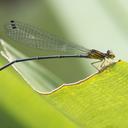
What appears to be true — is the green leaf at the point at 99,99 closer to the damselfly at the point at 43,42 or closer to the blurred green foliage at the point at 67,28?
the blurred green foliage at the point at 67,28

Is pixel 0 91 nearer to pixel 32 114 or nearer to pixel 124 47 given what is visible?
pixel 32 114

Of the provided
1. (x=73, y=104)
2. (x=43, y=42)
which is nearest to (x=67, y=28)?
(x=43, y=42)

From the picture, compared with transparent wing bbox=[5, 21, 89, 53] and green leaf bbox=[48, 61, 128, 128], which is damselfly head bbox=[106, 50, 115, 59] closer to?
transparent wing bbox=[5, 21, 89, 53]

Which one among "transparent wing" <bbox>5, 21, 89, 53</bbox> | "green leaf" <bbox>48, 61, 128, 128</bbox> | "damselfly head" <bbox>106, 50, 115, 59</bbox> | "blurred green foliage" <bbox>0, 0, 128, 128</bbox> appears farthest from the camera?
"transparent wing" <bbox>5, 21, 89, 53</bbox>

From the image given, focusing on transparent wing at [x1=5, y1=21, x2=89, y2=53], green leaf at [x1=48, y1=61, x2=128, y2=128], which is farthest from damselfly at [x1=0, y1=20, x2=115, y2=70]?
green leaf at [x1=48, y1=61, x2=128, y2=128]

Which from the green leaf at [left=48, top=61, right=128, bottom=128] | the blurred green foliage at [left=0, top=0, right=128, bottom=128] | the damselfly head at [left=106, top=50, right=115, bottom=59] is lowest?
the damselfly head at [left=106, top=50, right=115, bottom=59]

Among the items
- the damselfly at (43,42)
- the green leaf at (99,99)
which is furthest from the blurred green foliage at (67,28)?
the green leaf at (99,99)
